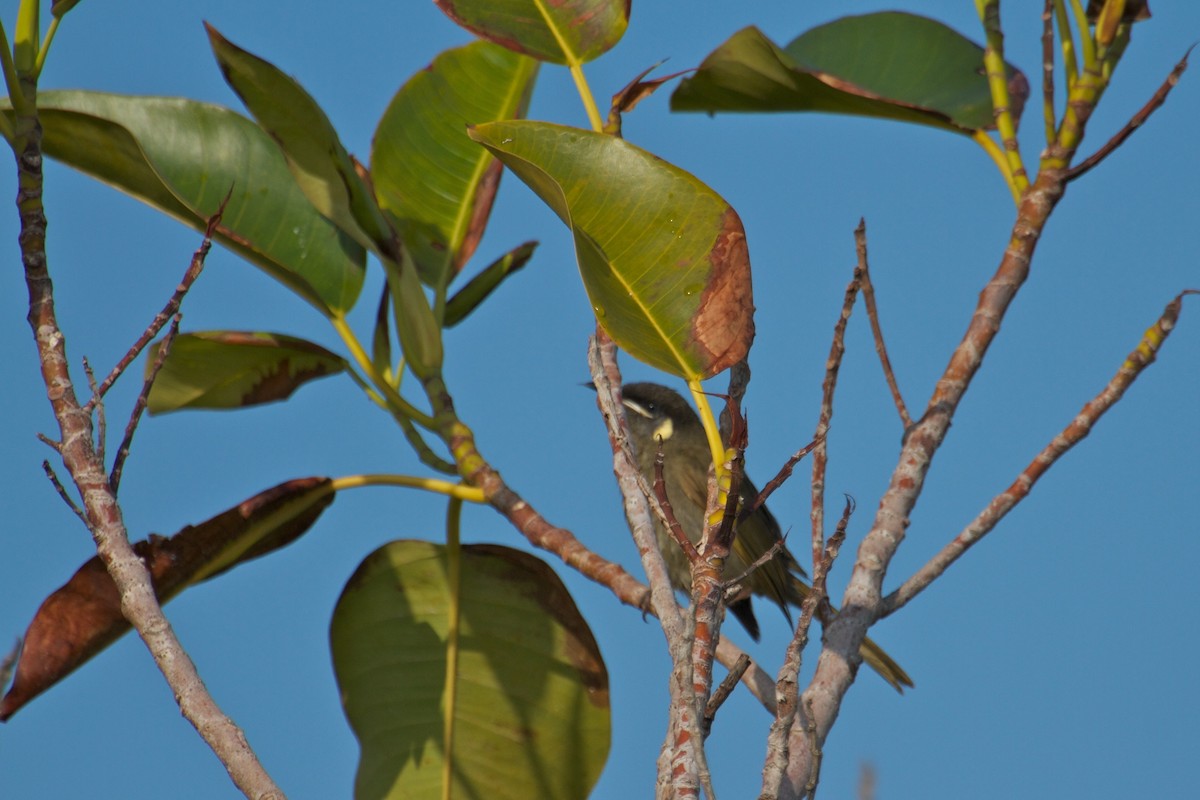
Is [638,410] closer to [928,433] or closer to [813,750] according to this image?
[928,433]

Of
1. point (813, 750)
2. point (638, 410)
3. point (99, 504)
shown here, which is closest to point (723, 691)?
point (813, 750)

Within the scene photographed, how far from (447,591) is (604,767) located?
60 centimetres

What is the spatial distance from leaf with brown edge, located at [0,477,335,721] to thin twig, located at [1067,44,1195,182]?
190 centimetres

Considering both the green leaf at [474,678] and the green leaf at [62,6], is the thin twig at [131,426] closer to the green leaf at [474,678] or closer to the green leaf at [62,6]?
the green leaf at [62,6]

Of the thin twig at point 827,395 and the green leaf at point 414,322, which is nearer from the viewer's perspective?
the thin twig at point 827,395

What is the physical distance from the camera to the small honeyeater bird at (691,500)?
215 inches

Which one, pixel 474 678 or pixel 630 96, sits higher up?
pixel 630 96

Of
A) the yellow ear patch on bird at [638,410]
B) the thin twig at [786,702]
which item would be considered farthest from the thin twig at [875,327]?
the yellow ear patch on bird at [638,410]

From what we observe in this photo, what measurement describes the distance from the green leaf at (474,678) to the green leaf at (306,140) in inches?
33.0

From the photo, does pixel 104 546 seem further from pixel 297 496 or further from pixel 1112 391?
pixel 1112 391

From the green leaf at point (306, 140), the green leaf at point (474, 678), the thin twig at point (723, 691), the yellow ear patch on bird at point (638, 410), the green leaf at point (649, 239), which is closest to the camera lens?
Answer: the thin twig at point (723, 691)

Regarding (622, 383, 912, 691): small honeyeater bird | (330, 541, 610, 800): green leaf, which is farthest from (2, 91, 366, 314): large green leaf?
(622, 383, 912, 691): small honeyeater bird

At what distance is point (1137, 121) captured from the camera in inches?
110

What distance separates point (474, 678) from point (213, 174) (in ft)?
4.65
